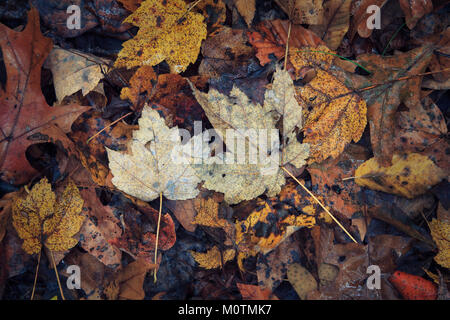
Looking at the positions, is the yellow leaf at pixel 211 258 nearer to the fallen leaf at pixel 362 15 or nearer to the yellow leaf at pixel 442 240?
the yellow leaf at pixel 442 240

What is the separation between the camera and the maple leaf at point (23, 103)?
130 cm

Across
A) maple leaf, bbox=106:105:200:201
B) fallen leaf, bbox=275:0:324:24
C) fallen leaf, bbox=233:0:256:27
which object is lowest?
maple leaf, bbox=106:105:200:201

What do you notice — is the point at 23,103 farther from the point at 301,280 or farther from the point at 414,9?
the point at 414,9

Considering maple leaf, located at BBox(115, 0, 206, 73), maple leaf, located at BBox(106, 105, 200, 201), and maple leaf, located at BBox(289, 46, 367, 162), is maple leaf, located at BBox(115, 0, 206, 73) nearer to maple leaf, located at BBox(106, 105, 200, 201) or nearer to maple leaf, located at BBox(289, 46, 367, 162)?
maple leaf, located at BBox(106, 105, 200, 201)

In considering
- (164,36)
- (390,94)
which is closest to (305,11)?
(390,94)

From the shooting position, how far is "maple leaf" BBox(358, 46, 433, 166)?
1.30 m

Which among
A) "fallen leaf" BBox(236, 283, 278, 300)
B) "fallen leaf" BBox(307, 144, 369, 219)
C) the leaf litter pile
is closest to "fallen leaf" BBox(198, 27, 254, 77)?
the leaf litter pile

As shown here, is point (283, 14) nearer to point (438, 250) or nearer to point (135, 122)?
point (135, 122)

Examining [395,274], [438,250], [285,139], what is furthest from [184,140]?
[438,250]

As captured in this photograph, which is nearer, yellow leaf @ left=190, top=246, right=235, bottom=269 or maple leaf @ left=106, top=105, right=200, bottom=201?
maple leaf @ left=106, top=105, right=200, bottom=201

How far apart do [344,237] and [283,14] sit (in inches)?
43.4

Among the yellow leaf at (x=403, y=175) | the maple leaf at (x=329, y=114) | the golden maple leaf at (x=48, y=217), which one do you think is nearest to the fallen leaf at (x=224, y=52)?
the maple leaf at (x=329, y=114)

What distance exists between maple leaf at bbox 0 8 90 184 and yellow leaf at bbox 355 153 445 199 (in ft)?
4.35
